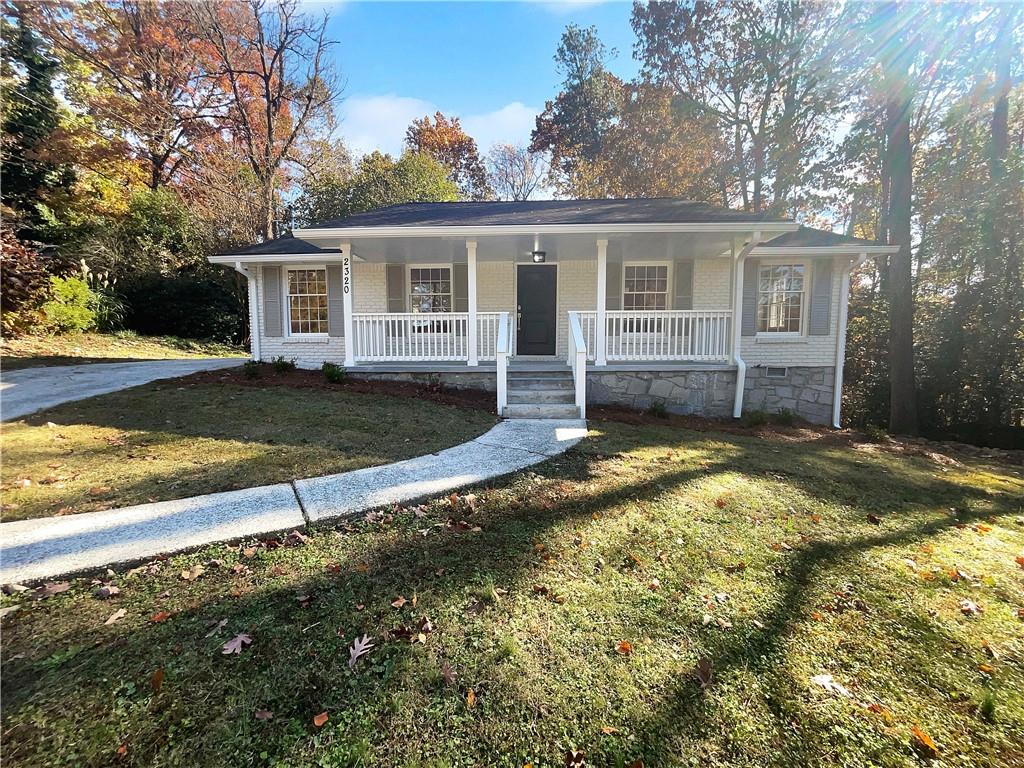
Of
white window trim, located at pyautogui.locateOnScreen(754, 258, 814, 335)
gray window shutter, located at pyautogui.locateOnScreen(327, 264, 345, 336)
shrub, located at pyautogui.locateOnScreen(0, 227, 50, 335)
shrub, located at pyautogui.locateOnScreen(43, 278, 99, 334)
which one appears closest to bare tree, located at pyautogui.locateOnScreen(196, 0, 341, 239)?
shrub, located at pyautogui.locateOnScreen(43, 278, 99, 334)

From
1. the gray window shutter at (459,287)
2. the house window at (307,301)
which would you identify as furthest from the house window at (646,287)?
the house window at (307,301)

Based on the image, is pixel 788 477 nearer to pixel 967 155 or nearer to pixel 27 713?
pixel 27 713

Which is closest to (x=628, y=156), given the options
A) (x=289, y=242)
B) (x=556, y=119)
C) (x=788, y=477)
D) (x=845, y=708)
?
(x=556, y=119)

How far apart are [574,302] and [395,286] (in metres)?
3.91

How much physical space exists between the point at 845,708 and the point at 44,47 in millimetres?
26680

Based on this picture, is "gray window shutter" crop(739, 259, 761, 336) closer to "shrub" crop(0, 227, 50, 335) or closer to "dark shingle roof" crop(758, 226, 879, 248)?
"dark shingle roof" crop(758, 226, 879, 248)

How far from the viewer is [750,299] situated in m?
9.57

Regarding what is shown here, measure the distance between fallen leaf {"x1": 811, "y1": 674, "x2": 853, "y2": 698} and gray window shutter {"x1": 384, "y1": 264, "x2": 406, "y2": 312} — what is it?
378 inches

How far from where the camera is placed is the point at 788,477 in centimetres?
475

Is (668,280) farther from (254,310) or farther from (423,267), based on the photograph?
(254,310)

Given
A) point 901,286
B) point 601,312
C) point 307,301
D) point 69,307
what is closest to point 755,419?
point 601,312

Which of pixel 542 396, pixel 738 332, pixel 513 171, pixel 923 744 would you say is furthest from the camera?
pixel 513 171

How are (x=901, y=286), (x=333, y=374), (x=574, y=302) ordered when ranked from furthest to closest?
(x=574, y=302), (x=901, y=286), (x=333, y=374)

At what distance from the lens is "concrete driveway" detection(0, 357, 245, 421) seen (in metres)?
6.44
